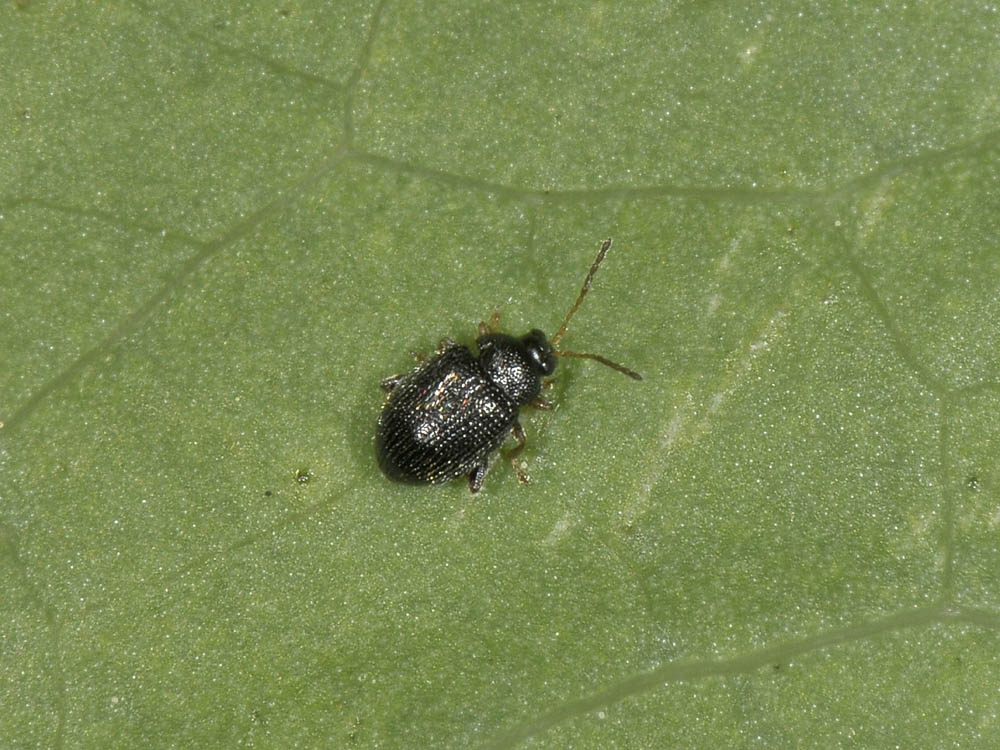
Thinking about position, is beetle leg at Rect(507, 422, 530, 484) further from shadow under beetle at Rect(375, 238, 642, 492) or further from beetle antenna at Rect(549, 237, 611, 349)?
beetle antenna at Rect(549, 237, 611, 349)

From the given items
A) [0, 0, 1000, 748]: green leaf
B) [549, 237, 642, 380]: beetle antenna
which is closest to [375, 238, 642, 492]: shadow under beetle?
[549, 237, 642, 380]: beetle antenna

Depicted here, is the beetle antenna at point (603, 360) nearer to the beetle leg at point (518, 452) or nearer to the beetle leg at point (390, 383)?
the beetle leg at point (518, 452)

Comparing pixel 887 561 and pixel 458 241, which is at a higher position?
pixel 458 241

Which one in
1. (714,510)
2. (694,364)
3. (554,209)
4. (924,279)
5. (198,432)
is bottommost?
(198,432)

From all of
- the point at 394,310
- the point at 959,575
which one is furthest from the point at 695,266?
the point at 959,575

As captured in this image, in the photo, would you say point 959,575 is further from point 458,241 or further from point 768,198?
point 458,241

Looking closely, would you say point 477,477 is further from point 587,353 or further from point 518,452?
point 587,353

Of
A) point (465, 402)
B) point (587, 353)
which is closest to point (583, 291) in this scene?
point (587, 353)
